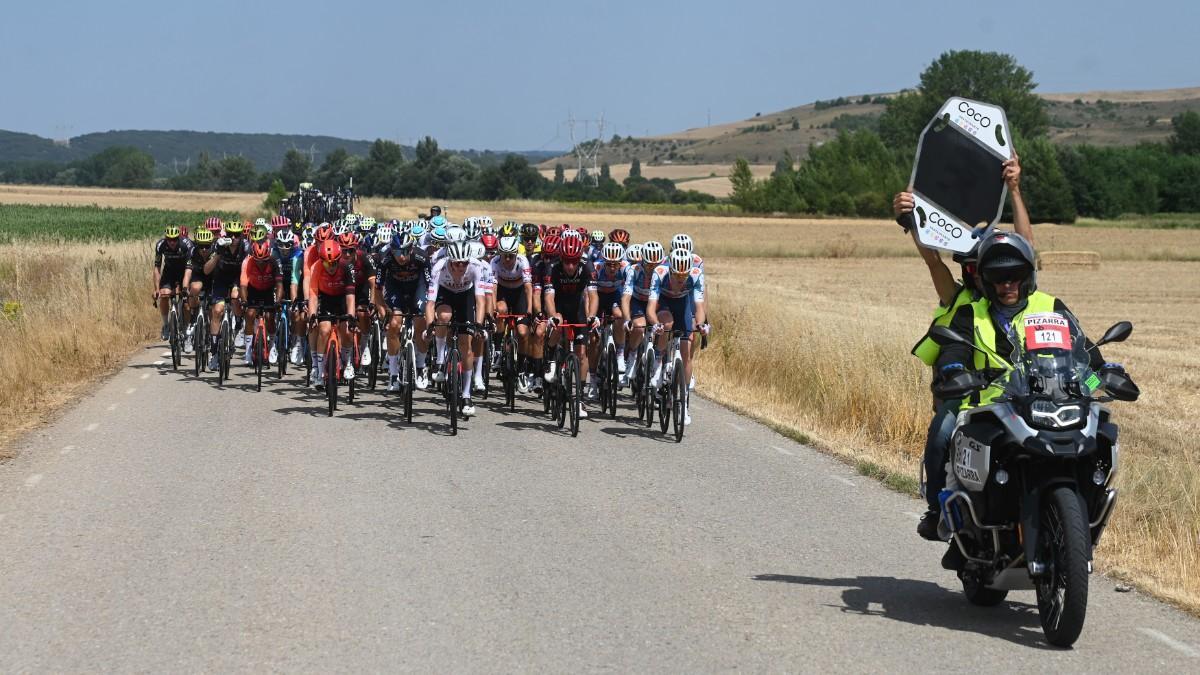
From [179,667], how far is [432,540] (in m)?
2.74

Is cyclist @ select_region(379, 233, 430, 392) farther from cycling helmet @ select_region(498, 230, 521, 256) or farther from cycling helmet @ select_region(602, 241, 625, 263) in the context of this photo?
cycling helmet @ select_region(602, 241, 625, 263)

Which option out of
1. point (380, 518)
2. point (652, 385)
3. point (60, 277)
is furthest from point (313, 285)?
point (60, 277)

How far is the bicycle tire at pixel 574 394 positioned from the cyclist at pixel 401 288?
170 centimetres

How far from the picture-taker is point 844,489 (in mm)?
10500

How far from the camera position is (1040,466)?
609 centimetres

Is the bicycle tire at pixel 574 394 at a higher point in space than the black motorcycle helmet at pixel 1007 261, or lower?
lower

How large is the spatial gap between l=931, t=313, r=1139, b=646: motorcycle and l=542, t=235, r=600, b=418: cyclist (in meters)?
8.37

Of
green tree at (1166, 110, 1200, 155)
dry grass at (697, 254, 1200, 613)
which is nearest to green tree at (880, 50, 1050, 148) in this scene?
green tree at (1166, 110, 1200, 155)

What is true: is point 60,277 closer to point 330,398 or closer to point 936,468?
point 330,398

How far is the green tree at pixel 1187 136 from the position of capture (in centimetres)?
12520

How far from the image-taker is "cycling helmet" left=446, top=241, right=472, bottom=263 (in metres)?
13.8

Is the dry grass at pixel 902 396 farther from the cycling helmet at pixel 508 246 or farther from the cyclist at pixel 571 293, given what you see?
the cycling helmet at pixel 508 246

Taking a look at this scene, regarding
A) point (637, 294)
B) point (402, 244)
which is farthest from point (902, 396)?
point (402, 244)

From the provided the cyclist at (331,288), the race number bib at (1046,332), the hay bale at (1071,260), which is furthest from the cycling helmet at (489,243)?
the hay bale at (1071,260)
